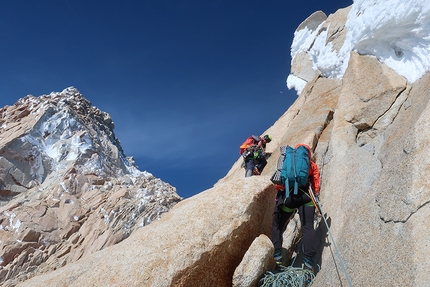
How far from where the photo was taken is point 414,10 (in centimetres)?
910

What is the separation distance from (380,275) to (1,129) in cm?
4162

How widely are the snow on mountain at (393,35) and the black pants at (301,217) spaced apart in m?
5.35

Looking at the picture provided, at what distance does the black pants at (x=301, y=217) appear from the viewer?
23.6 ft

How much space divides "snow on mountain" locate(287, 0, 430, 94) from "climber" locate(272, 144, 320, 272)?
4799 millimetres

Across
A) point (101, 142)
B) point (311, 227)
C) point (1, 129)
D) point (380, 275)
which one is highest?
point (1, 129)

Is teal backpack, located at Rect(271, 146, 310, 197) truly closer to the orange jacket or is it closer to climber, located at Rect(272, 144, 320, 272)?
climber, located at Rect(272, 144, 320, 272)

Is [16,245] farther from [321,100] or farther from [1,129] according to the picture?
[321,100]

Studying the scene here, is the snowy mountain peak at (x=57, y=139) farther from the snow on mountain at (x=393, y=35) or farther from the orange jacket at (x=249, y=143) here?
the snow on mountain at (x=393, y=35)

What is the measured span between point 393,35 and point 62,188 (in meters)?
28.6

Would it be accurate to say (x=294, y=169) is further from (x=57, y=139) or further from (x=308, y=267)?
(x=57, y=139)

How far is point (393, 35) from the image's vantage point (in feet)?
34.2

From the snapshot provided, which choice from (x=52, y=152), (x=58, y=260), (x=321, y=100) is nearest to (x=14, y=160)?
(x=52, y=152)

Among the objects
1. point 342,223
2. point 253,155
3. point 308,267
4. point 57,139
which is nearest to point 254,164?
point 253,155

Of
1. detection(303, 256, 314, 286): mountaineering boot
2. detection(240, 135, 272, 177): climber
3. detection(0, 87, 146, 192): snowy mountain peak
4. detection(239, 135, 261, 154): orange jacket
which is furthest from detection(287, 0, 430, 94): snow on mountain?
detection(0, 87, 146, 192): snowy mountain peak
